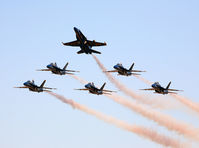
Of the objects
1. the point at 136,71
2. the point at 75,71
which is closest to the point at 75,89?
the point at 75,71

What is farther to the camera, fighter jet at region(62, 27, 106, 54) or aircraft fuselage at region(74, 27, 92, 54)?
fighter jet at region(62, 27, 106, 54)

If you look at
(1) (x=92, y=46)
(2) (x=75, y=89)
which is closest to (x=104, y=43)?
(1) (x=92, y=46)

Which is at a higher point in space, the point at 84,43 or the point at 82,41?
the point at 82,41

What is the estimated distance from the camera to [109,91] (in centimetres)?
19838

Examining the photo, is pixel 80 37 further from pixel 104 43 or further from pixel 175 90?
pixel 175 90

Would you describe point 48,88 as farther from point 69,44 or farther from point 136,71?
point 136,71

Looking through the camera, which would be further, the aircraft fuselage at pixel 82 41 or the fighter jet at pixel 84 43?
the fighter jet at pixel 84 43

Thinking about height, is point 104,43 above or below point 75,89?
above

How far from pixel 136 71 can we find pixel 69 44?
73.4 feet

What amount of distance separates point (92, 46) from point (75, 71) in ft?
30.3

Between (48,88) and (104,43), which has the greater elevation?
(104,43)

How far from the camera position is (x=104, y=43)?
19350 cm

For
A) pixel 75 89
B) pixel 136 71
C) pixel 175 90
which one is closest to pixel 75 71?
pixel 75 89

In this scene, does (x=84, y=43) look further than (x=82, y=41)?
No
